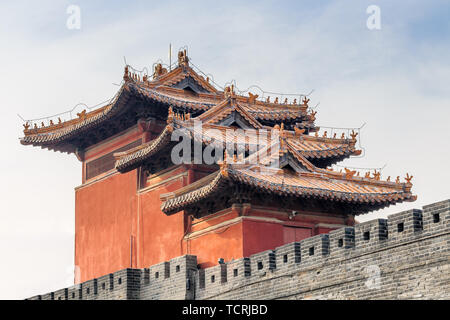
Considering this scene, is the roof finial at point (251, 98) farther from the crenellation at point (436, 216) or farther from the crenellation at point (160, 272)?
the crenellation at point (436, 216)

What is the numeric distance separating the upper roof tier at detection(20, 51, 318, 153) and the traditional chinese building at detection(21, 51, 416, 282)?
3cm

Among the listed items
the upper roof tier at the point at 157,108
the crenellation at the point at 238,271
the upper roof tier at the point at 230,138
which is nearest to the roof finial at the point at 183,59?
the upper roof tier at the point at 157,108

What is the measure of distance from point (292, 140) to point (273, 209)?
12.5 feet

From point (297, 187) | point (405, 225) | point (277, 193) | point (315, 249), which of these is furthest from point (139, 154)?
point (405, 225)

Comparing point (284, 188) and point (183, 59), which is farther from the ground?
point (183, 59)

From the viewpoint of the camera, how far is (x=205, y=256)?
22.4m

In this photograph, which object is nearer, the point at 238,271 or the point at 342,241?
the point at 342,241

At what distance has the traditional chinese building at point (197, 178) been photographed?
2202 centimetres

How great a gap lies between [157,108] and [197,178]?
312 centimetres

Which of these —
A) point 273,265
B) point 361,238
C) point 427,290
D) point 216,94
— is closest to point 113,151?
point 216,94

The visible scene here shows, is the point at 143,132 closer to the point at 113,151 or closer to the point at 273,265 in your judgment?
the point at 113,151

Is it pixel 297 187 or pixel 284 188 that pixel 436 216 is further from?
pixel 297 187

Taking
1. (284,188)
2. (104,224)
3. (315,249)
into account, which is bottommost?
(315,249)

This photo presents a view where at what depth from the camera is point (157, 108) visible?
1037 inches
